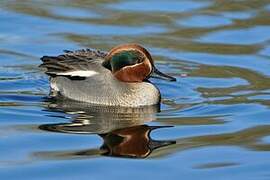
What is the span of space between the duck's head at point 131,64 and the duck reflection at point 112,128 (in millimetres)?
422

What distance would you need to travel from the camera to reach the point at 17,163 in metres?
9.17

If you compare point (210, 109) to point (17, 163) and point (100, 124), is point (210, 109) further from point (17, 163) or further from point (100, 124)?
point (17, 163)

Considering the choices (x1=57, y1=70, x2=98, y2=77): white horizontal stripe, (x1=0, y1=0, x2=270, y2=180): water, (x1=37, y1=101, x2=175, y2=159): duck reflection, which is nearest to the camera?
(x1=0, y1=0, x2=270, y2=180): water

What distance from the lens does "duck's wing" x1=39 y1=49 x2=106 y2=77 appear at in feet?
39.6

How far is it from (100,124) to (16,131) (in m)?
0.86

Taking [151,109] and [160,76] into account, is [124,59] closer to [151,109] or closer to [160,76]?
[160,76]

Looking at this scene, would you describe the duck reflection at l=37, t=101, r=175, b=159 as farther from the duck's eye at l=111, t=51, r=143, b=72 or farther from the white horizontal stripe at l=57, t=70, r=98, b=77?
the duck's eye at l=111, t=51, r=143, b=72

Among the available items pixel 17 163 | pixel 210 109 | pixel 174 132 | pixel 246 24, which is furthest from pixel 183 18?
pixel 17 163

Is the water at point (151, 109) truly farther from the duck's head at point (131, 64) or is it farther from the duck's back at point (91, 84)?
the duck's head at point (131, 64)

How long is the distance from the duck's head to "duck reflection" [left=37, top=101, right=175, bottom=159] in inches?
16.6

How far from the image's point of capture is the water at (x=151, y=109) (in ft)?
30.2

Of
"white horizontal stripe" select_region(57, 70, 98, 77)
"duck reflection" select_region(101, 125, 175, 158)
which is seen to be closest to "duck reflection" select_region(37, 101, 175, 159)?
"duck reflection" select_region(101, 125, 175, 158)

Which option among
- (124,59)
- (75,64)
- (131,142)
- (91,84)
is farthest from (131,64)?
(131,142)

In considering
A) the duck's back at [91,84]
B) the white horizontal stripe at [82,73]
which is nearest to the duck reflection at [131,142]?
the duck's back at [91,84]
